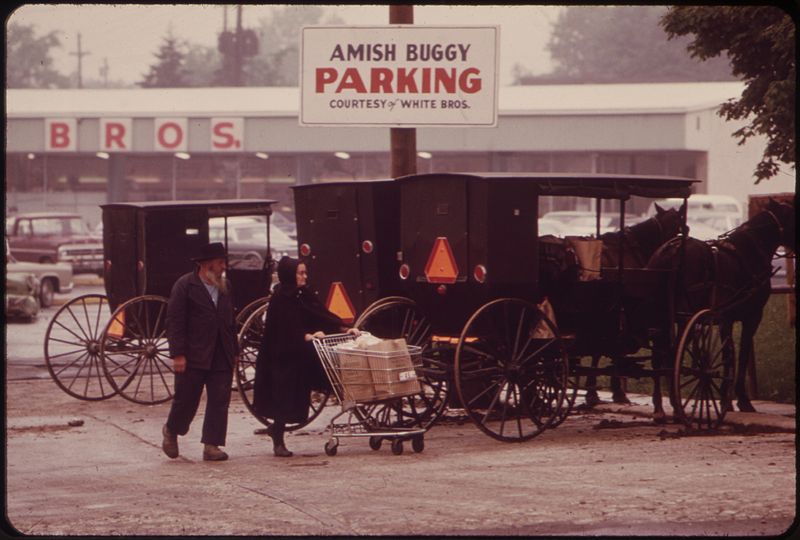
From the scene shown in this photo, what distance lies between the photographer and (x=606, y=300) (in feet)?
44.1

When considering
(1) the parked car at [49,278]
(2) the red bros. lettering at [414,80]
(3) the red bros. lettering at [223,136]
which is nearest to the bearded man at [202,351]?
(2) the red bros. lettering at [414,80]

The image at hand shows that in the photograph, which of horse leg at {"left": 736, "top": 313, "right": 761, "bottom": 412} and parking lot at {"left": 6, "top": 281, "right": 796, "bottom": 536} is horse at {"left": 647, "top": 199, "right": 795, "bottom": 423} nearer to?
horse leg at {"left": 736, "top": 313, "right": 761, "bottom": 412}

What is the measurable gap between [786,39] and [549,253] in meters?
6.54

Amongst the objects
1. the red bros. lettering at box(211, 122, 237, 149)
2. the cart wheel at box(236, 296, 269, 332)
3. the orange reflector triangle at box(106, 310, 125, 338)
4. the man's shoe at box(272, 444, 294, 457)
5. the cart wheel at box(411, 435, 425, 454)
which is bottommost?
the man's shoe at box(272, 444, 294, 457)

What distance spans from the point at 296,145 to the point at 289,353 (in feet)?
132

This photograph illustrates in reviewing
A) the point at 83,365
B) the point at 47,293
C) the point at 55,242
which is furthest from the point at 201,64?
the point at 83,365

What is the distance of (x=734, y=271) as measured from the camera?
47.4ft

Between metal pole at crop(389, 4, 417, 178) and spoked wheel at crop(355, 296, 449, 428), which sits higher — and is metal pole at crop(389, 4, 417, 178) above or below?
above

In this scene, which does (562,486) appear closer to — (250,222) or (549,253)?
(549,253)

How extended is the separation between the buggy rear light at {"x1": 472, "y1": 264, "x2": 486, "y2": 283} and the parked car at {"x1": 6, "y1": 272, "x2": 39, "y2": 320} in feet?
52.9

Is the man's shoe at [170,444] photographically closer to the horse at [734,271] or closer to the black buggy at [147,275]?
the black buggy at [147,275]

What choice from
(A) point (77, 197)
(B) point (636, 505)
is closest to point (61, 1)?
(B) point (636, 505)

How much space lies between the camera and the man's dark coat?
1205 cm

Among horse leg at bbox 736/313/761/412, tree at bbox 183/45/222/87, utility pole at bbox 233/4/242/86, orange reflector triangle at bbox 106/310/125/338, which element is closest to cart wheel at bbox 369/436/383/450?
horse leg at bbox 736/313/761/412
